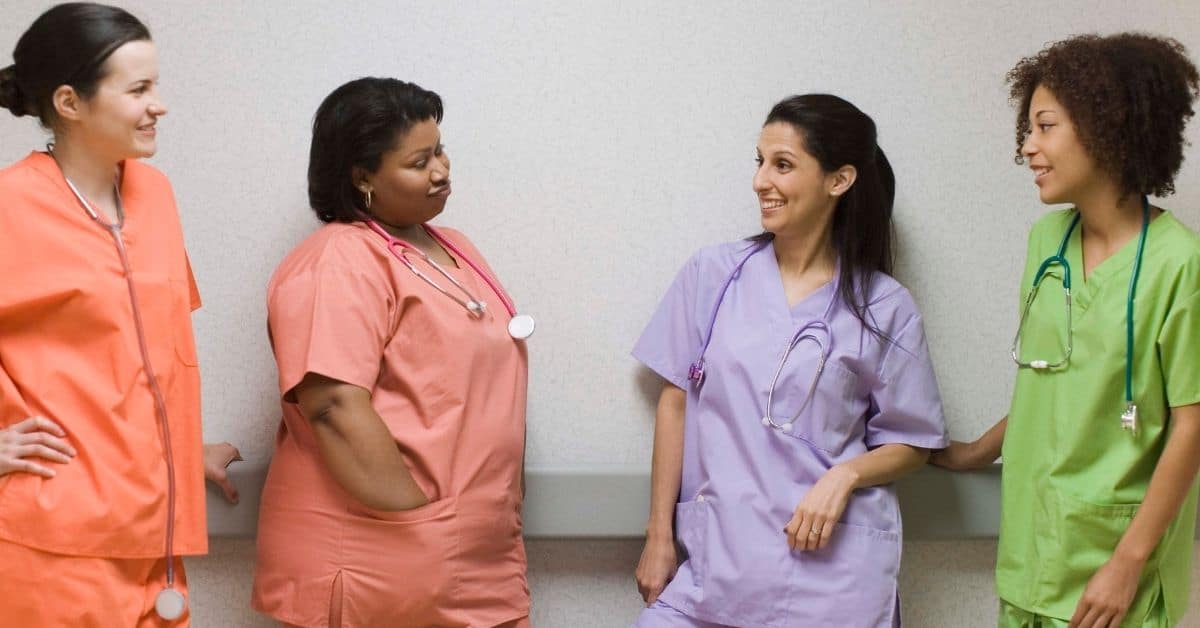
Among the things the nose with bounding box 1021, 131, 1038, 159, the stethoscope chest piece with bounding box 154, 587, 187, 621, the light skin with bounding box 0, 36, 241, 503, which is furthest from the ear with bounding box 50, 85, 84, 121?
the nose with bounding box 1021, 131, 1038, 159

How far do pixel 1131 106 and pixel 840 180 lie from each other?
1.54ft

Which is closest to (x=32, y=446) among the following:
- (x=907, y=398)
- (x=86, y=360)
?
(x=86, y=360)

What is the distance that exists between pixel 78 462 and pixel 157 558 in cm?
17

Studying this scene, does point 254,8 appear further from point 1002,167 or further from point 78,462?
point 1002,167

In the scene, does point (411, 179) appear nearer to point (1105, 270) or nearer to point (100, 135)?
point (100, 135)

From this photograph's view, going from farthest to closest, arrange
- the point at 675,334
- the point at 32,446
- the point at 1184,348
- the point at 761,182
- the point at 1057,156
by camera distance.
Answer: the point at 675,334 → the point at 761,182 → the point at 1057,156 → the point at 1184,348 → the point at 32,446

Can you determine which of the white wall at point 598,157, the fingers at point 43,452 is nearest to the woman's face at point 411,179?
the white wall at point 598,157

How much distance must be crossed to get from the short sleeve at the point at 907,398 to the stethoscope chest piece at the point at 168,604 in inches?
45.2

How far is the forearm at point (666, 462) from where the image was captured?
79.7 inches

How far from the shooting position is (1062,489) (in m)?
1.73

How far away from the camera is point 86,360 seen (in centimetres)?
149

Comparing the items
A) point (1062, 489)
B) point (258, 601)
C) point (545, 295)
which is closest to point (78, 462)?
point (258, 601)

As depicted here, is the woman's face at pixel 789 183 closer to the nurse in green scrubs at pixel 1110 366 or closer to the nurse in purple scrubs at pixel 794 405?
the nurse in purple scrubs at pixel 794 405

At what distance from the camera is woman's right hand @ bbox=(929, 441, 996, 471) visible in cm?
210
